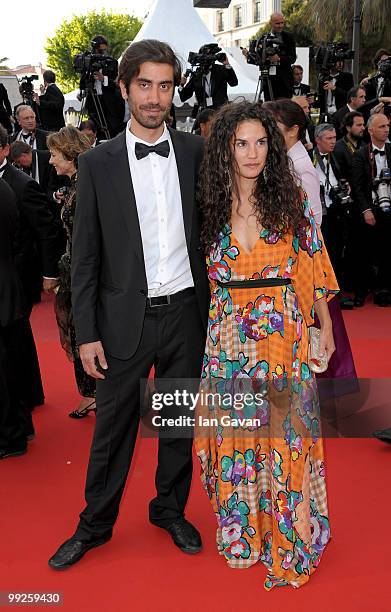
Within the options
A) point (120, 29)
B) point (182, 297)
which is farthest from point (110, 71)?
point (120, 29)

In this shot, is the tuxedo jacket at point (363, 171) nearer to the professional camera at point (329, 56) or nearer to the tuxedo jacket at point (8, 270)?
the professional camera at point (329, 56)

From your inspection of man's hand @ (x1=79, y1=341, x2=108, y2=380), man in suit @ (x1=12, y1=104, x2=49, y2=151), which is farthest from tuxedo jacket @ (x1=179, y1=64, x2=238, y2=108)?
man's hand @ (x1=79, y1=341, x2=108, y2=380)

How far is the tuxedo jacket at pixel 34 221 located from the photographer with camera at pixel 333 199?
311cm

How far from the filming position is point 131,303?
2.55m

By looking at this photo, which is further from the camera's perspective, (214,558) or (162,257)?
(214,558)

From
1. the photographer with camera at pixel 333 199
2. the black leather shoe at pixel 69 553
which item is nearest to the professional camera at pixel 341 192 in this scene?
the photographer with camera at pixel 333 199

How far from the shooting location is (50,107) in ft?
33.5

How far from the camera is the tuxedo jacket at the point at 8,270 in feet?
→ 11.8

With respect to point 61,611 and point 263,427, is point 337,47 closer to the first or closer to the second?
point 263,427

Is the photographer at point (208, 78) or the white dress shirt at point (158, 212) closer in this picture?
the white dress shirt at point (158, 212)

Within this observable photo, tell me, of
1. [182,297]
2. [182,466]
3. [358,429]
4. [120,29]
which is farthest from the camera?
[120,29]

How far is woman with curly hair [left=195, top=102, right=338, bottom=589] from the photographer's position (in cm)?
245

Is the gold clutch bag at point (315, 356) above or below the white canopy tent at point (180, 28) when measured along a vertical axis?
below

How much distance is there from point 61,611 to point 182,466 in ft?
2.25
